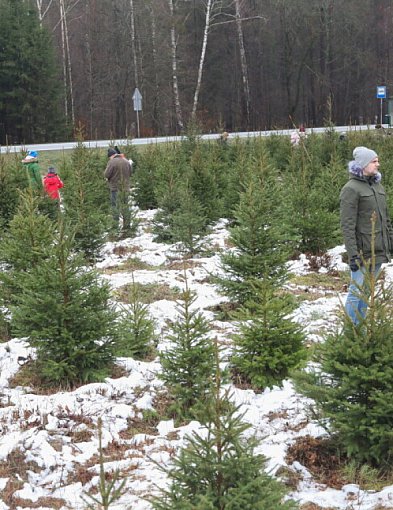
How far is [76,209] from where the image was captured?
40.5 feet

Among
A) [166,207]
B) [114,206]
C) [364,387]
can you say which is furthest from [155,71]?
[364,387]

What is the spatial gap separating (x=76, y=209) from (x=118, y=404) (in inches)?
273

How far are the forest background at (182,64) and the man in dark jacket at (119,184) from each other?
21.8 m

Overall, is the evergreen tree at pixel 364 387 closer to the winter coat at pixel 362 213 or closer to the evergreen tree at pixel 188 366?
the evergreen tree at pixel 188 366

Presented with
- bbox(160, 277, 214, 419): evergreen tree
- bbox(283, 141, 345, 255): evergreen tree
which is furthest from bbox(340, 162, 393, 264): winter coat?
bbox(283, 141, 345, 255): evergreen tree

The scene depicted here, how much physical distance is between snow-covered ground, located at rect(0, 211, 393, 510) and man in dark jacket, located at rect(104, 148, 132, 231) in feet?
21.9

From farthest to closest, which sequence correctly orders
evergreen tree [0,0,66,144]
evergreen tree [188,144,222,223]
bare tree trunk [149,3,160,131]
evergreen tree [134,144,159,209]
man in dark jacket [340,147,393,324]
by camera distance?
bare tree trunk [149,3,160,131], evergreen tree [0,0,66,144], evergreen tree [134,144,159,209], evergreen tree [188,144,222,223], man in dark jacket [340,147,393,324]

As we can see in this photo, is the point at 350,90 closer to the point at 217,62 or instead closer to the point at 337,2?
the point at 337,2

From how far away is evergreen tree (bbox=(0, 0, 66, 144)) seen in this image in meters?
34.6

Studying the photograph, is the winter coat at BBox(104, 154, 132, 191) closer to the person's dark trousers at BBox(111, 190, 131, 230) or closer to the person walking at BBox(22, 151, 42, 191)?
the person's dark trousers at BBox(111, 190, 131, 230)

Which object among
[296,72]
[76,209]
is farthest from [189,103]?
[76,209]

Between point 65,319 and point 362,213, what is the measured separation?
3.06 m

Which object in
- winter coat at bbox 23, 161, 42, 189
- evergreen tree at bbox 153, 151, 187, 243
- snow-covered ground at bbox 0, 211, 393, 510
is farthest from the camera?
winter coat at bbox 23, 161, 42, 189

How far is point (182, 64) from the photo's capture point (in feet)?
155
